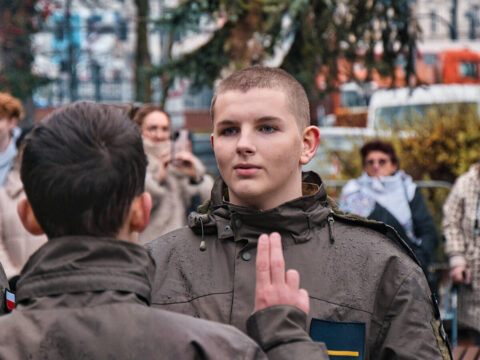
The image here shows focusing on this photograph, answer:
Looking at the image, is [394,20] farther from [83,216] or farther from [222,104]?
[83,216]

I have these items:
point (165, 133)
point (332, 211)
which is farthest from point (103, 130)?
point (165, 133)

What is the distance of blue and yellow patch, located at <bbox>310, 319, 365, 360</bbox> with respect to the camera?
2.51 meters

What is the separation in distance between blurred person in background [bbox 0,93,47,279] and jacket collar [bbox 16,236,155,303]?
3770mm

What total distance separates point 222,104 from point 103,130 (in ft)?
3.01

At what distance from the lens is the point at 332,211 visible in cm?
283

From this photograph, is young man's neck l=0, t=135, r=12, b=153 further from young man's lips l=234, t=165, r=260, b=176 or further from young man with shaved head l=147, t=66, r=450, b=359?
young man's lips l=234, t=165, r=260, b=176

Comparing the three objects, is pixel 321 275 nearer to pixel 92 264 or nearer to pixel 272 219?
A: pixel 272 219

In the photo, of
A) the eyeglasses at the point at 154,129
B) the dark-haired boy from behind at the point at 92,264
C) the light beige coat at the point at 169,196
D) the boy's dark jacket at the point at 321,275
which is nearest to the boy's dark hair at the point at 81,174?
the dark-haired boy from behind at the point at 92,264

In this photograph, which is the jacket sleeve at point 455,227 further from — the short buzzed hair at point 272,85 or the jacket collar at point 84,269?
the jacket collar at point 84,269

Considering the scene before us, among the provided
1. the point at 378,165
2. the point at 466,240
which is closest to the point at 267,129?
the point at 466,240

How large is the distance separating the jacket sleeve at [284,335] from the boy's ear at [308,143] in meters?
0.92

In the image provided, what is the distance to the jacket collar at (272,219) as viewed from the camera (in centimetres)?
269

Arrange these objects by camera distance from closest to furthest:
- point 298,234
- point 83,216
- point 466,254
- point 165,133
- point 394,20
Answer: point 83,216 → point 298,234 → point 165,133 → point 466,254 → point 394,20

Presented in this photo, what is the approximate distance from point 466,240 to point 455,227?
135mm
